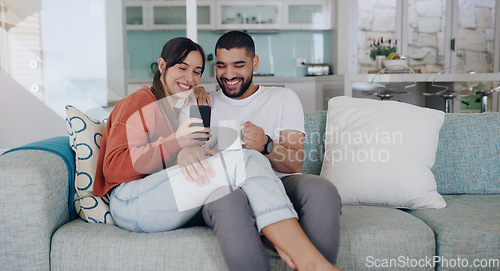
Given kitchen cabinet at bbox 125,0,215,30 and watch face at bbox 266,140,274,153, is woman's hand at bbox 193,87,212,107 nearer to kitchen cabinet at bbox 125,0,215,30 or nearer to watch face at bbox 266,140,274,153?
watch face at bbox 266,140,274,153

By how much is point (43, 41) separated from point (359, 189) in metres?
2.67

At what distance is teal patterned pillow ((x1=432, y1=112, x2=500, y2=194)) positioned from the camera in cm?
174

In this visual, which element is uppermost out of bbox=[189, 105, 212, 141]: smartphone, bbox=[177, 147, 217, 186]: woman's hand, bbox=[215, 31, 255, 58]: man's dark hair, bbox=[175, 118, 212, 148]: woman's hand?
bbox=[215, 31, 255, 58]: man's dark hair

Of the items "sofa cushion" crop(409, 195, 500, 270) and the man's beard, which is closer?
"sofa cushion" crop(409, 195, 500, 270)

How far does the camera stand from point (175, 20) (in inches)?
143

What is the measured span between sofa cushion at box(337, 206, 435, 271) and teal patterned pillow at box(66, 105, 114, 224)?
2.59 feet

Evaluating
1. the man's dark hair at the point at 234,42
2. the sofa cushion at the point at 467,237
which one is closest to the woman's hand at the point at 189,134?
the man's dark hair at the point at 234,42

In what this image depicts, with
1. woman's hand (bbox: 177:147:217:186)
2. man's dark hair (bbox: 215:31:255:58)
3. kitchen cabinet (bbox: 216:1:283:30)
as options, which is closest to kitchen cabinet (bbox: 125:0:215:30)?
kitchen cabinet (bbox: 216:1:283:30)

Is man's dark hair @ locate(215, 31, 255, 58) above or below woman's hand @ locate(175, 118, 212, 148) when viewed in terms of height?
above

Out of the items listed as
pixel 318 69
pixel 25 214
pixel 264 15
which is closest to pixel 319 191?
pixel 25 214

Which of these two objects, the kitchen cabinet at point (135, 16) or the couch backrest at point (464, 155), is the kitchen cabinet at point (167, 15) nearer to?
the kitchen cabinet at point (135, 16)

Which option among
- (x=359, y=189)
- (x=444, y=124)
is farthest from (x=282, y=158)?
(x=444, y=124)

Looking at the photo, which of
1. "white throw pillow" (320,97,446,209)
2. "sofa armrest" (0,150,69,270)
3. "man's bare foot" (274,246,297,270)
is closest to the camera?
"man's bare foot" (274,246,297,270)

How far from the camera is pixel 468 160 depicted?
1756 millimetres
